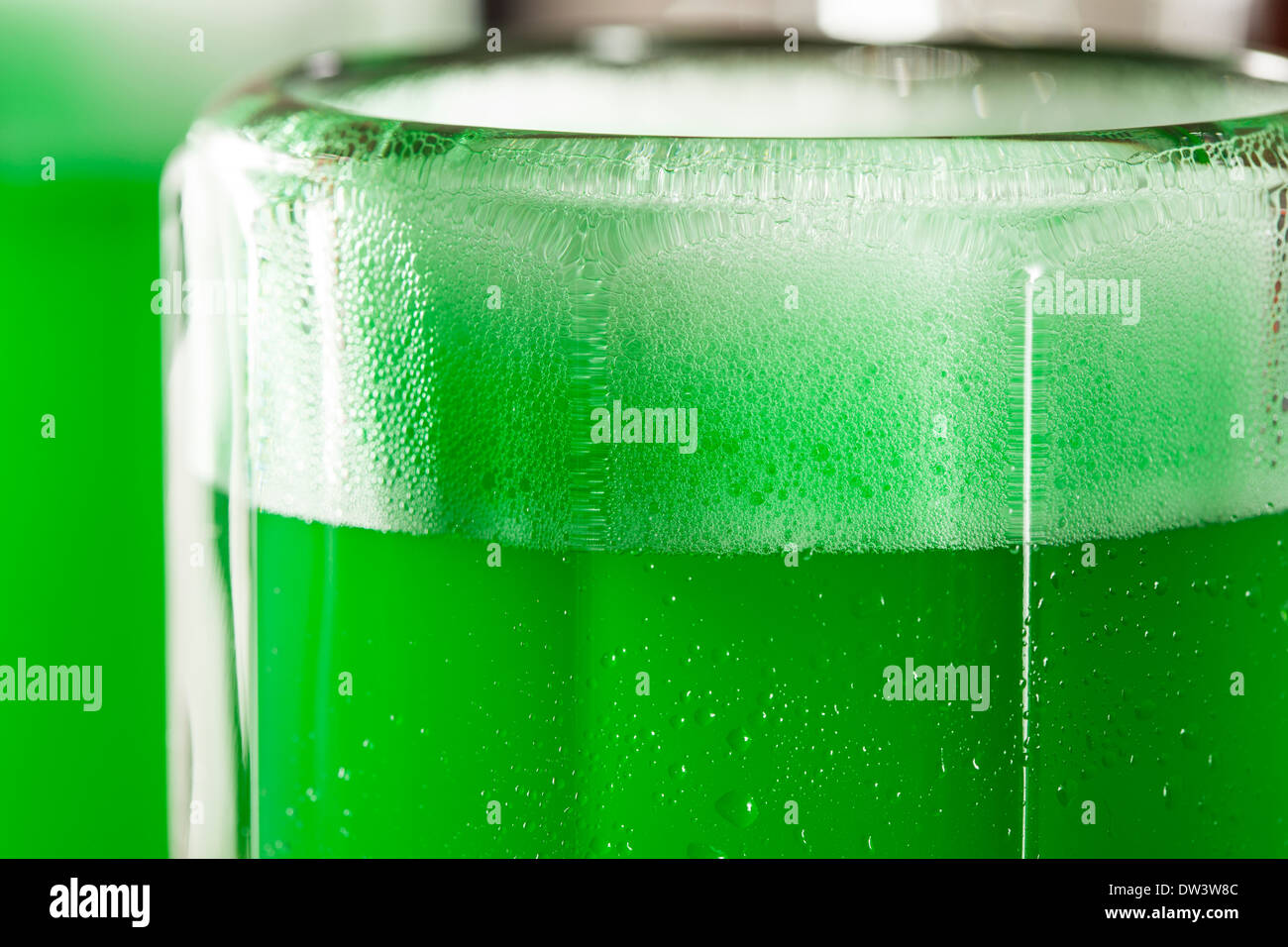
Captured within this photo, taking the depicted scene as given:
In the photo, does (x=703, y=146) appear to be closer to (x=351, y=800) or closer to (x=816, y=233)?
(x=816, y=233)

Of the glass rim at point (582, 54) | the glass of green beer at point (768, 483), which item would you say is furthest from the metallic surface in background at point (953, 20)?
the glass of green beer at point (768, 483)

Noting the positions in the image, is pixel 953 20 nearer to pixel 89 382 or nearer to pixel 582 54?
pixel 582 54

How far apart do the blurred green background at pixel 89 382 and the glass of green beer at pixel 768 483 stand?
0.08m

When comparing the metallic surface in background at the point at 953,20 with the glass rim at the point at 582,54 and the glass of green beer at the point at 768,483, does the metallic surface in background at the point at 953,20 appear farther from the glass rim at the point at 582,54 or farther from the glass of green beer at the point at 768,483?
the glass of green beer at the point at 768,483

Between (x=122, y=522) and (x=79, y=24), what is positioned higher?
(x=79, y=24)

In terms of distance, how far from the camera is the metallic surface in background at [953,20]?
1.49 ft

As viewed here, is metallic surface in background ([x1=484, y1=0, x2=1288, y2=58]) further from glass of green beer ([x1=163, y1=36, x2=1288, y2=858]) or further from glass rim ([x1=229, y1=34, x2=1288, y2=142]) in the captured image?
glass of green beer ([x1=163, y1=36, x2=1288, y2=858])

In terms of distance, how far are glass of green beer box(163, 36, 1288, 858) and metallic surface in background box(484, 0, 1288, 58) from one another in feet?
0.52

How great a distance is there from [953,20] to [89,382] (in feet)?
0.89

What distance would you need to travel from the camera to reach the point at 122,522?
0.41 meters

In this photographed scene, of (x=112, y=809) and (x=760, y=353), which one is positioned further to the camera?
(x=112, y=809)
